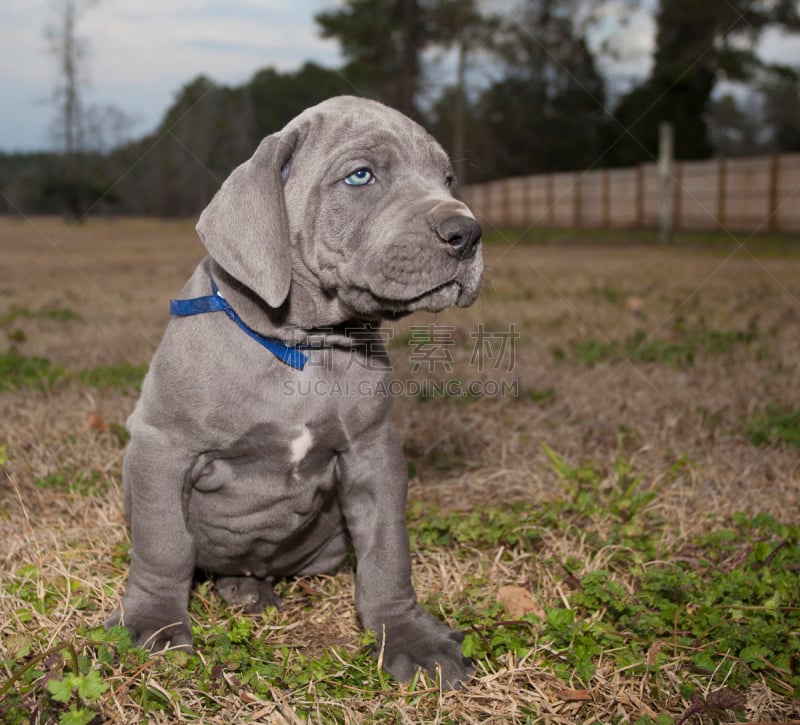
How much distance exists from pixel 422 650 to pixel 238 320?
3.93 feet

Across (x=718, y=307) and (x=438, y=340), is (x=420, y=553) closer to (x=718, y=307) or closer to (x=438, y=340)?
(x=438, y=340)

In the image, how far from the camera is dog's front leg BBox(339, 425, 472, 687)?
105 inches

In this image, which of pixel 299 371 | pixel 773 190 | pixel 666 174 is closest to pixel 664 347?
pixel 299 371

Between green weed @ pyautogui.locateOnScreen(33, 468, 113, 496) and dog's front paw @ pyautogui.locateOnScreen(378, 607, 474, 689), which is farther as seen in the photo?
green weed @ pyautogui.locateOnScreen(33, 468, 113, 496)

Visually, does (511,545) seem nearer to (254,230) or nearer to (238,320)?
(238,320)

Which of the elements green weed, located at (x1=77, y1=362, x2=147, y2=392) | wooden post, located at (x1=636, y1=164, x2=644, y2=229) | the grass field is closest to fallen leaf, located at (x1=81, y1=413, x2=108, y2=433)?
the grass field

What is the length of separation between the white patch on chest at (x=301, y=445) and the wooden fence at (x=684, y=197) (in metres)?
12.4

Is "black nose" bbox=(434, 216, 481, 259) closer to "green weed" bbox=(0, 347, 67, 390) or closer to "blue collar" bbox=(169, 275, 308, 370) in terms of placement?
"blue collar" bbox=(169, 275, 308, 370)

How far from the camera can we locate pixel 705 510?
141 inches

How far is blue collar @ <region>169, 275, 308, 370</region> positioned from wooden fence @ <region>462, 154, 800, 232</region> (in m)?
12.3

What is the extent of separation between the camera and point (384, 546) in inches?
108

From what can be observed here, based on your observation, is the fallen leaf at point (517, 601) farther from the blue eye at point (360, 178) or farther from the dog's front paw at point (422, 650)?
the blue eye at point (360, 178)

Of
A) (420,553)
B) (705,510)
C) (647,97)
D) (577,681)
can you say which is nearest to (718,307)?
(705,510)

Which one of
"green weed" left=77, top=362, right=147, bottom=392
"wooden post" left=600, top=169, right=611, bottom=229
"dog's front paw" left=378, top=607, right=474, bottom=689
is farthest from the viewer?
"wooden post" left=600, top=169, right=611, bottom=229
